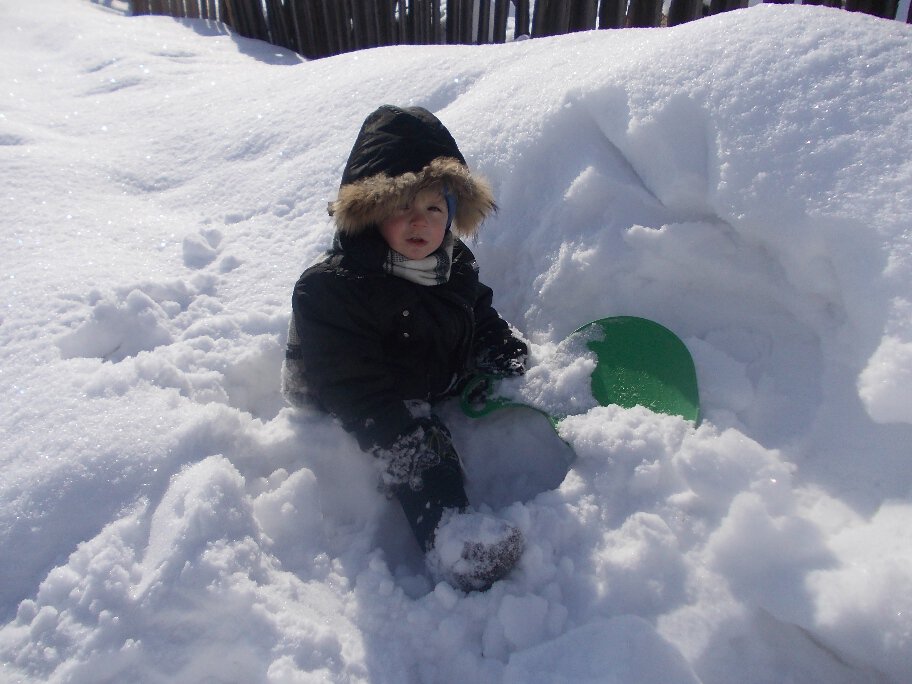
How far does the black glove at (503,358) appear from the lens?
185 centimetres

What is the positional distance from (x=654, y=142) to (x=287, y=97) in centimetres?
180

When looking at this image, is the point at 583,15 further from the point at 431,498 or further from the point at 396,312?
the point at 431,498

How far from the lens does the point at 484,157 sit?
2191 mm

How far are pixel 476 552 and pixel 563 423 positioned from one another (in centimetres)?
42

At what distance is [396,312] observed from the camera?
1676 millimetres

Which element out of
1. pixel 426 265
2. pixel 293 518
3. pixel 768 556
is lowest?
pixel 293 518

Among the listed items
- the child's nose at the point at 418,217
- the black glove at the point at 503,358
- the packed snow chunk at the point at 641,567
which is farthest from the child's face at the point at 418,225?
the packed snow chunk at the point at 641,567

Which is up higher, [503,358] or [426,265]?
[426,265]

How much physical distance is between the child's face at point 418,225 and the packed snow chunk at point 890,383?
98cm

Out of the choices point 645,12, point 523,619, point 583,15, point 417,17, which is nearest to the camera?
point 523,619

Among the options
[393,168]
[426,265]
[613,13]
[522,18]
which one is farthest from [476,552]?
[522,18]

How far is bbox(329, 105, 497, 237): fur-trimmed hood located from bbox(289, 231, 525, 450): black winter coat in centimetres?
9

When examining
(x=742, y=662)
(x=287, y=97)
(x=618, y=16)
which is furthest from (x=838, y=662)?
(x=618, y=16)

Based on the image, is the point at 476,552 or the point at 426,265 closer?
the point at 476,552
